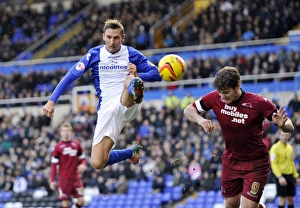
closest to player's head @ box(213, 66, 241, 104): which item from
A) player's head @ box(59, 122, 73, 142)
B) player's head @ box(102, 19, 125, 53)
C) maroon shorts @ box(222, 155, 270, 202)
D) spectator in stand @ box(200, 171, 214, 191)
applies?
maroon shorts @ box(222, 155, 270, 202)

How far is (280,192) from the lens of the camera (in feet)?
47.1

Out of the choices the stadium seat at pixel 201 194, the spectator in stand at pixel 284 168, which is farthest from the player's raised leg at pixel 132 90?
the stadium seat at pixel 201 194

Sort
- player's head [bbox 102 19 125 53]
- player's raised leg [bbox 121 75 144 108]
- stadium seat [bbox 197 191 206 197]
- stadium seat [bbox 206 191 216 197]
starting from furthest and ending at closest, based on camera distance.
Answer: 1. stadium seat [bbox 197 191 206 197]
2. stadium seat [bbox 206 191 216 197]
3. player's head [bbox 102 19 125 53]
4. player's raised leg [bbox 121 75 144 108]

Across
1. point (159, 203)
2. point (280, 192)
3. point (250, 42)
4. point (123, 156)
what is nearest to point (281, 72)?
point (250, 42)

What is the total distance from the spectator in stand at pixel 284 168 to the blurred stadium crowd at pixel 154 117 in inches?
67.6

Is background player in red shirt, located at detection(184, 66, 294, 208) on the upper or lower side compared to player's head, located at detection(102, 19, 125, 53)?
lower

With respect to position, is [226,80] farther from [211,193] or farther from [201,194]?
[201,194]

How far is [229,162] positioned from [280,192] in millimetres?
5363

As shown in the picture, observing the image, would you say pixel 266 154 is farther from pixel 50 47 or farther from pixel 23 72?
pixel 50 47

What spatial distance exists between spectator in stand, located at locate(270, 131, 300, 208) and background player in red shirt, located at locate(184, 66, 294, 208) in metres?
4.97

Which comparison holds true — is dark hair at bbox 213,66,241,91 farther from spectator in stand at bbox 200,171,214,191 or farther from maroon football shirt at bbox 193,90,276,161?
spectator in stand at bbox 200,171,214,191

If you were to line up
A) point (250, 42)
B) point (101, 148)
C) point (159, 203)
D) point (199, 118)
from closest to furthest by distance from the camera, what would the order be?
point (199, 118) < point (101, 148) < point (159, 203) < point (250, 42)

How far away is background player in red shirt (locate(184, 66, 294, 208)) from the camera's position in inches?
349

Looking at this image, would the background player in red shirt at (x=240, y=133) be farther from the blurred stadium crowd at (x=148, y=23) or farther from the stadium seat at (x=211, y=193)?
the blurred stadium crowd at (x=148, y=23)
